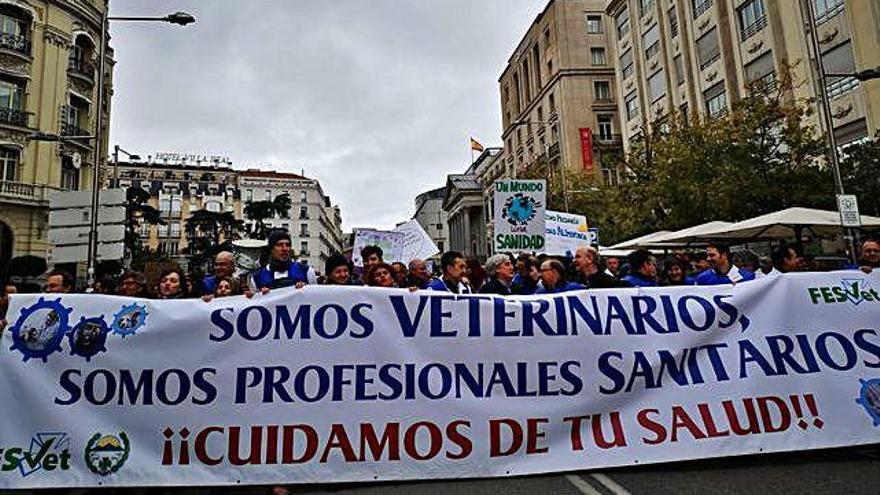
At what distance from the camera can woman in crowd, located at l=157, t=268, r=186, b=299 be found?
5375 millimetres

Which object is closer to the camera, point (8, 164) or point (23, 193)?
point (23, 193)

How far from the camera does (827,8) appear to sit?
76.7ft

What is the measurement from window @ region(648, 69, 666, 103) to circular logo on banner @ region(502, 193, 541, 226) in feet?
99.8

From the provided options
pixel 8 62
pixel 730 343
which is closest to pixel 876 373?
pixel 730 343

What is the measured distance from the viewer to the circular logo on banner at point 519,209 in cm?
1145

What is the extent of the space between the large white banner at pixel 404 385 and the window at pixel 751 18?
27921 millimetres

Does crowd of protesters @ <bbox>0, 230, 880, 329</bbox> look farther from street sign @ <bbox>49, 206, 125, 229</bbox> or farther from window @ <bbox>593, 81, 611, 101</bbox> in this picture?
window @ <bbox>593, 81, 611, 101</bbox>

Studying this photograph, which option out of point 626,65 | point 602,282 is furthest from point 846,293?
point 626,65

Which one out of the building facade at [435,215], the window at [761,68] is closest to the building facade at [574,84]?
the window at [761,68]

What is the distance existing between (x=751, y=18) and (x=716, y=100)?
15.2ft

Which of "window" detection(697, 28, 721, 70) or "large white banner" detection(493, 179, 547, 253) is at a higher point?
"window" detection(697, 28, 721, 70)

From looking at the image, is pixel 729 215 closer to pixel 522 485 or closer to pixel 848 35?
pixel 848 35

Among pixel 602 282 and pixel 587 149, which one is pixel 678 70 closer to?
pixel 587 149

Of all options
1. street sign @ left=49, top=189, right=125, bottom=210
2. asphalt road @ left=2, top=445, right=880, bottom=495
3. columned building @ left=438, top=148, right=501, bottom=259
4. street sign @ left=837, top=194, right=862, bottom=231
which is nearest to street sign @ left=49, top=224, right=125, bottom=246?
street sign @ left=49, top=189, right=125, bottom=210
